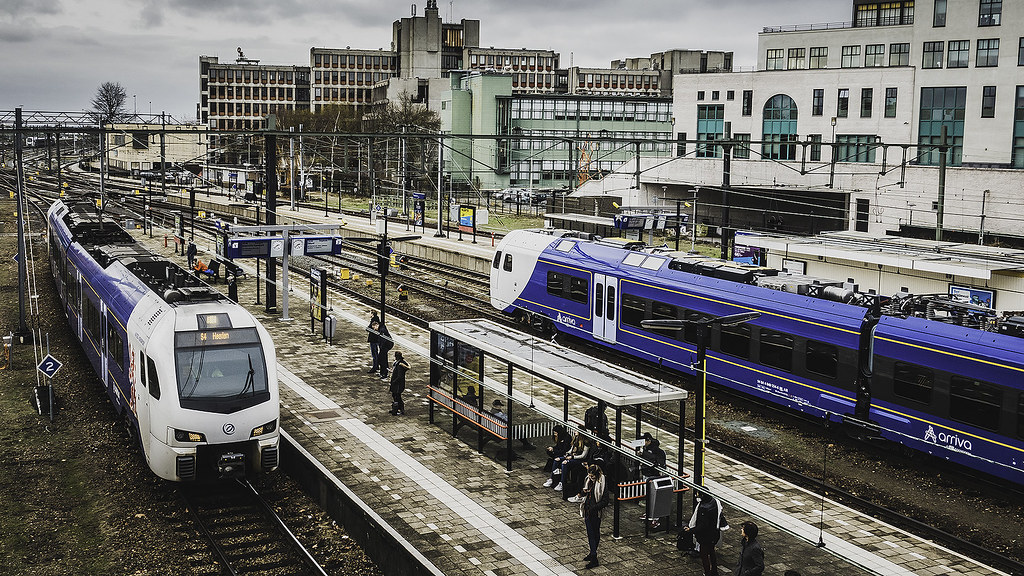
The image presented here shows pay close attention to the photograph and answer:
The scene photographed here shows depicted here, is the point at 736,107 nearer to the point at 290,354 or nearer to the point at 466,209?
the point at 466,209

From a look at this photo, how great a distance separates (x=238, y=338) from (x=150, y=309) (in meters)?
2.18

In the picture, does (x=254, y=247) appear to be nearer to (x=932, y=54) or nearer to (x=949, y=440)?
(x=949, y=440)

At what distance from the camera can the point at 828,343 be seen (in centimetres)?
1966

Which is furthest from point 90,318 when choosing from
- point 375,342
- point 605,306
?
point 605,306

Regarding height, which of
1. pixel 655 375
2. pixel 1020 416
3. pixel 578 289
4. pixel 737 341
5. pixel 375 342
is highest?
pixel 578 289

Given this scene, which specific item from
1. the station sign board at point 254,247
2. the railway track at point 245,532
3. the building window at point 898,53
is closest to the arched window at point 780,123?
the building window at point 898,53

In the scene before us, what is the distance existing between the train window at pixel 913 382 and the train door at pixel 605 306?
9353 millimetres

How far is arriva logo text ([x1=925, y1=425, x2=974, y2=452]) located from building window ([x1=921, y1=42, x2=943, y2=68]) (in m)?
47.1

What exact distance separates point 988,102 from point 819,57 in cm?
2295

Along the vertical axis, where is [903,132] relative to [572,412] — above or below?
above

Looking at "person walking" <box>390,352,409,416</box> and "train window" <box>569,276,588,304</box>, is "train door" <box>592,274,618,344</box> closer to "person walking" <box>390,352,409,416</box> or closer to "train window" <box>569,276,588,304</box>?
"train window" <box>569,276,588,304</box>

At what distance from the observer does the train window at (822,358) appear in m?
19.5

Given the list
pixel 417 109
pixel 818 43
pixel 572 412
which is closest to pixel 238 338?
pixel 572 412

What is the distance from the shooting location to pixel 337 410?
21.4 metres
